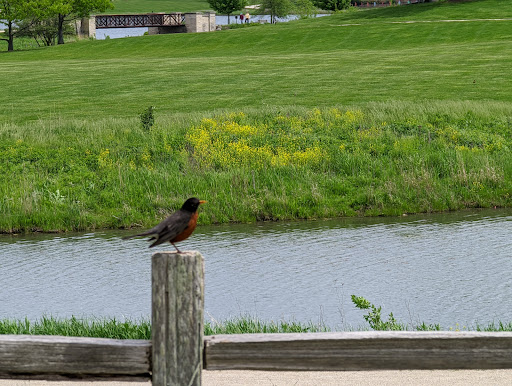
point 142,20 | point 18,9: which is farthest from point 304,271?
point 142,20

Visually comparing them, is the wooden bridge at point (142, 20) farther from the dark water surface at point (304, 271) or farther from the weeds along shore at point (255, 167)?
the dark water surface at point (304, 271)

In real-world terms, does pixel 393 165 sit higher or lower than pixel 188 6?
lower

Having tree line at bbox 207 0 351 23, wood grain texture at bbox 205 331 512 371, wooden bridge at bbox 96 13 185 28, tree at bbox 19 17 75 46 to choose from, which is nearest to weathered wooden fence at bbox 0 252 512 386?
wood grain texture at bbox 205 331 512 371

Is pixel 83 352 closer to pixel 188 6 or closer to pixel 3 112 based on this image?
pixel 3 112

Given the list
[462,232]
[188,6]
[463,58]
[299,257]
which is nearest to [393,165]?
[462,232]

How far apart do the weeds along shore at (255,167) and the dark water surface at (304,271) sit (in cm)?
68

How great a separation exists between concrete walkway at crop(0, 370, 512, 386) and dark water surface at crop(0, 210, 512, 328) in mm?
3443

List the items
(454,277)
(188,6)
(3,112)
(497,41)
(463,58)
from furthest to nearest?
(188,6) < (497,41) < (463,58) < (3,112) < (454,277)

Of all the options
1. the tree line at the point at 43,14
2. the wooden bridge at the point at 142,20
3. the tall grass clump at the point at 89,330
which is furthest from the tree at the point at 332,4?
the tall grass clump at the point at 89,330

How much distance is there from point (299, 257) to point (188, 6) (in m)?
147

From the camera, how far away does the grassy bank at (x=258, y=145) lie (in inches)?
787

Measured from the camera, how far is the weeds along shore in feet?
64.7

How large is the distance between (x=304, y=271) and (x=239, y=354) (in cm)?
1019

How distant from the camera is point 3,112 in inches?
1244
